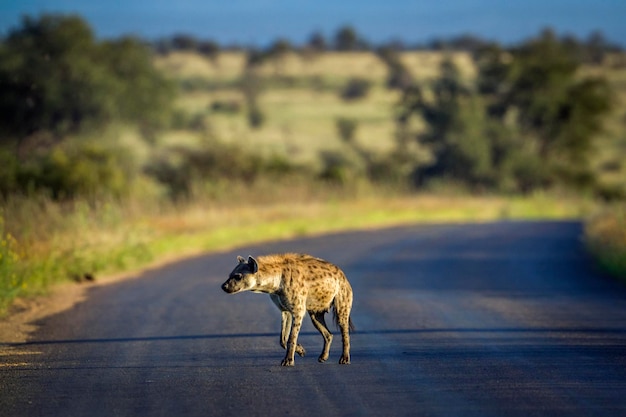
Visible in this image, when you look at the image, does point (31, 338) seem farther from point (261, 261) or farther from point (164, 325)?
point (261, 261)

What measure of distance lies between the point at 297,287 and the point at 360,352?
4.22 ft

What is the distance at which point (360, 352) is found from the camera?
36.7 feet

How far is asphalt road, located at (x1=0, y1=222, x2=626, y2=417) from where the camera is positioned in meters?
8.60

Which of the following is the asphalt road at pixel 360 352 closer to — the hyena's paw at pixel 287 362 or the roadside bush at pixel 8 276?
the hyena's paw at pixel 287 362

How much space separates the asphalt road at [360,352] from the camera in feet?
28.2

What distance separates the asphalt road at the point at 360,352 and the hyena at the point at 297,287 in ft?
1.06

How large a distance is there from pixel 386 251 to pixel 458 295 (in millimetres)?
8414

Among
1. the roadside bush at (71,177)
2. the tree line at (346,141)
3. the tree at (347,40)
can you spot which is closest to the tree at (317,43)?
the tree at (347,40)

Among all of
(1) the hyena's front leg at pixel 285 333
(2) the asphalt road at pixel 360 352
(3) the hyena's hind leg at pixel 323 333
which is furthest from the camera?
(1) the hyena's front leg at pixel 285 333

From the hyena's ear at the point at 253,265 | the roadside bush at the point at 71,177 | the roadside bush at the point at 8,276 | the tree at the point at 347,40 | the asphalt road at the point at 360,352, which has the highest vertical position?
the tree at the point at 347,40

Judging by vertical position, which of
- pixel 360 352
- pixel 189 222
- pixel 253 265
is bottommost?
pixel 360 352

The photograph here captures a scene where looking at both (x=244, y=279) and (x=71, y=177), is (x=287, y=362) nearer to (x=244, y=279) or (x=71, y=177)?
(x=244, y=279)

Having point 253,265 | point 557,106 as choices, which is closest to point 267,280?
point 253,265

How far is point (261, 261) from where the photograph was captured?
10.4 m
